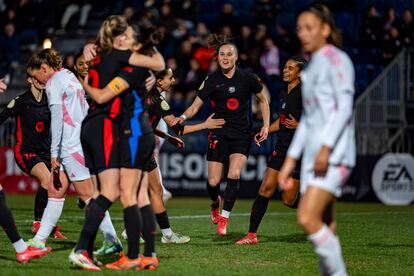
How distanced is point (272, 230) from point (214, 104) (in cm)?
207

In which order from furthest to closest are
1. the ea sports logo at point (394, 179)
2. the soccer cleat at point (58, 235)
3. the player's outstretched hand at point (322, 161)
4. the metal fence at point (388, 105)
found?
the metal fence at point (388, 105)
the ea sports logo at point (394, 179)
the soccer cleat at point (58, 235)
the player's outstretched hand at point (322, 161)

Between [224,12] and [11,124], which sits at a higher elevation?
[224,12]

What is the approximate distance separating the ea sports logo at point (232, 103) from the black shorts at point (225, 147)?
46cm

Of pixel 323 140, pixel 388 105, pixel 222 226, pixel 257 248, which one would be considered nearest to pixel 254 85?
pixel 222 226

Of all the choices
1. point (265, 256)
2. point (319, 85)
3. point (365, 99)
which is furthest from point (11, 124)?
point (319, 85)

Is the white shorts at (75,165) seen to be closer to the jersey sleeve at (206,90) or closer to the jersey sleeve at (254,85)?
the jersey sleeve at (206,90)

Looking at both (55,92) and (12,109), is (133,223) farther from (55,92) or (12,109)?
(12,109)

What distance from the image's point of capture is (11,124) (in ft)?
72.3

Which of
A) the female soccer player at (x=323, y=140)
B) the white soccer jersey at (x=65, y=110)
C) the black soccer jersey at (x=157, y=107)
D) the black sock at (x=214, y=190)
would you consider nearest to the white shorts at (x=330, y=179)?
the female soccer player at (x=323, y=140)

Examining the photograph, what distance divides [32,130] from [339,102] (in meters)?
5.98

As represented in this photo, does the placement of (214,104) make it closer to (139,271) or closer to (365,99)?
(139,271)

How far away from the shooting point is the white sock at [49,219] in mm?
9805

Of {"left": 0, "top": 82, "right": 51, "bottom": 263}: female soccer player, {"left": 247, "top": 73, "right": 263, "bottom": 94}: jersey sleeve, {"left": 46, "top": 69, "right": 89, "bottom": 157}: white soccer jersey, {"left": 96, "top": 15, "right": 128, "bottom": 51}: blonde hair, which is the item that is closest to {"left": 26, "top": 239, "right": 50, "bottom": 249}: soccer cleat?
{"left": 0, "top": 82, "right": 51, "bottom": 263}: female soccer player

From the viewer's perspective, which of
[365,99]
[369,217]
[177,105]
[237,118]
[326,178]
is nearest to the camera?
[326,178]
